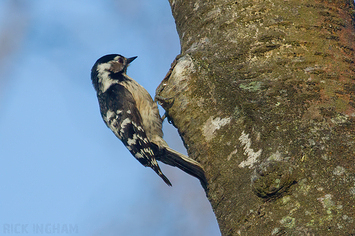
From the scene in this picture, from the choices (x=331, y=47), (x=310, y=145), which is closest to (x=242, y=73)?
(x=331, y=47)

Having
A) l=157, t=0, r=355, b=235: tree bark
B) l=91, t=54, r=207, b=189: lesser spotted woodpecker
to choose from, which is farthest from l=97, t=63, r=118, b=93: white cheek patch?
l=157, t=0, r=355, b=235: tree bark

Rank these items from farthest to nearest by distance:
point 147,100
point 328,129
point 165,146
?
1. point 147,100
2. point 165,146
3. point 328,129

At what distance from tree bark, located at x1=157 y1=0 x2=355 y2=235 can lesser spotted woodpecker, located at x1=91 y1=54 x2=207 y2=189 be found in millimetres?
1171

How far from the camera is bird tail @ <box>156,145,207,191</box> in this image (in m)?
2.56

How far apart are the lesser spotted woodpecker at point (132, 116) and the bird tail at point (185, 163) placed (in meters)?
0.01

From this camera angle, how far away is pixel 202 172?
2.52 metres

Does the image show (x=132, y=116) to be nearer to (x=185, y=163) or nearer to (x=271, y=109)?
(x=185, y=163)

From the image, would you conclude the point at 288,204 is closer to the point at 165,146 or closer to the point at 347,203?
the point at 347,203

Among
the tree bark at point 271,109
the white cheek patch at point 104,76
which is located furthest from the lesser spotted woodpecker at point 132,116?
the tree bark at point 271,109

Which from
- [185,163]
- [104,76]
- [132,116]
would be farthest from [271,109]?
[104,76]

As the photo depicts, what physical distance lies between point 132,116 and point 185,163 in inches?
62.1

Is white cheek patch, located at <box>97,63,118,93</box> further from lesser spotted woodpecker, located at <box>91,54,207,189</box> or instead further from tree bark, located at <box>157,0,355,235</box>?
tree bark, located at <box>157,0,355,235</box>

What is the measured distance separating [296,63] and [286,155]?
2.30 ft

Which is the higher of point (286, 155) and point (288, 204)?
point (286, 155)
